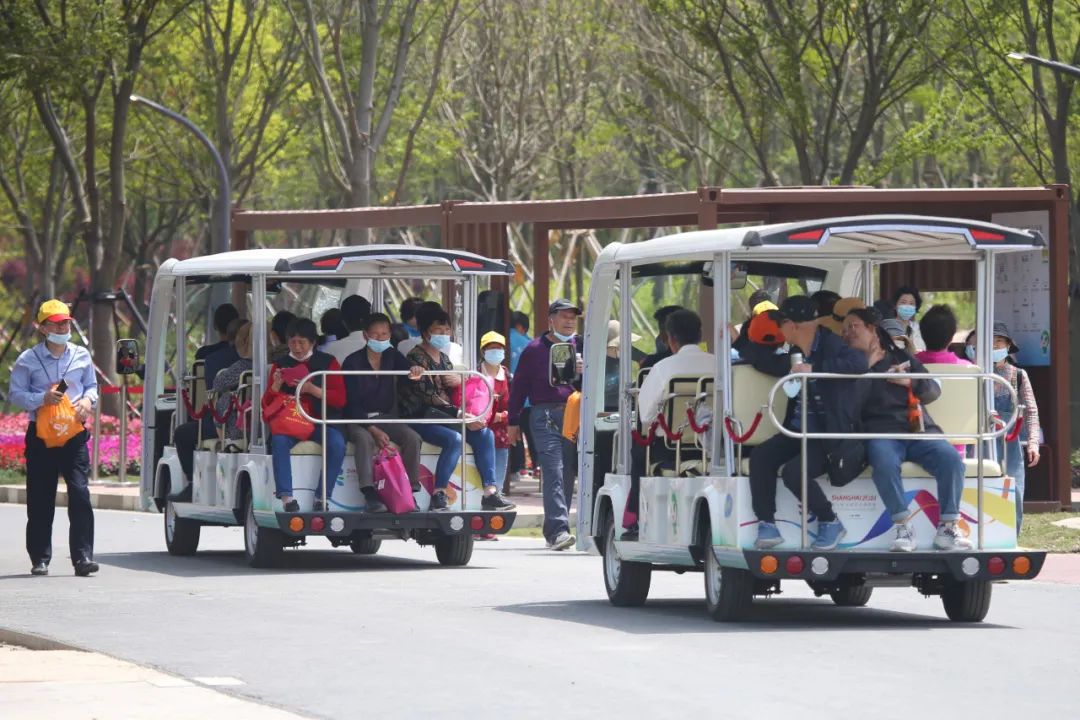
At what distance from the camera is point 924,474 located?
41.8ft

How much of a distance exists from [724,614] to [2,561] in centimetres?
735

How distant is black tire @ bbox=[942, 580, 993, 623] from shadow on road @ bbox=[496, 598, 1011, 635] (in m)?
0.07

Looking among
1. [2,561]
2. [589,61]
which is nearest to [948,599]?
[2,561]

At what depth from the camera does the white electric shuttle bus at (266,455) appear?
16969 millimetres

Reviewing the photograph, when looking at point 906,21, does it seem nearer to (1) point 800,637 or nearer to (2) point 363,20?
(2) point 363,20

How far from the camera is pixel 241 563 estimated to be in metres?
18.1

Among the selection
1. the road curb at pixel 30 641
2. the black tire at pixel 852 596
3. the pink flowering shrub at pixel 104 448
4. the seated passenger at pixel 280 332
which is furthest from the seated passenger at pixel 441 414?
the pink flowering shrub at pixel 104 448

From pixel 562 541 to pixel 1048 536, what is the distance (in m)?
3.95

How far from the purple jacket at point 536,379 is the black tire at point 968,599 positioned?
6.35m

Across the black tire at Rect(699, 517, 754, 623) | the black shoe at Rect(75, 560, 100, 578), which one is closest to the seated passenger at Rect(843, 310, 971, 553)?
the black tire at Rect(699, 517, 754, 623)

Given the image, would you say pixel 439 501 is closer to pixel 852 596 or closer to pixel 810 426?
pixel 852 596

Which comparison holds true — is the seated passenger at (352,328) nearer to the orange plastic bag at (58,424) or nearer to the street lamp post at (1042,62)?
the orange plastic bag at (58,424)

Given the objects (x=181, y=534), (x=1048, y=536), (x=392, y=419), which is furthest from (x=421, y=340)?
(x=1048, y=536)

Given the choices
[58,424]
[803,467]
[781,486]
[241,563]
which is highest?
[58,424]
